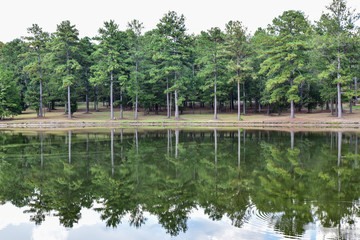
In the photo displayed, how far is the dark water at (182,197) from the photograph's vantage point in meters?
6.81

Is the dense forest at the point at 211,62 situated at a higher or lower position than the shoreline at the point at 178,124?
higher

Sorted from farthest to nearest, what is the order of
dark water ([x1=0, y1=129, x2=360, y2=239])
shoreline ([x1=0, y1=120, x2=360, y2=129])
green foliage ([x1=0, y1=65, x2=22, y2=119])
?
green foliage ([x1=0, y1=65, x2=22, y2=119]) < shoreline ([x1=0, y1=120, x2=360, y2=129]) < dark water ([x1=0, y1=129, x2=360, y2=239])

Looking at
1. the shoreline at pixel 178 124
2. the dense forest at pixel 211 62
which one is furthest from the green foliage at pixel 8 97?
the shoreline at pixel 178 124

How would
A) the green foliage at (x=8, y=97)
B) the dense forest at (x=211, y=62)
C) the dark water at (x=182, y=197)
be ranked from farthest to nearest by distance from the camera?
the green foliage at (x=8, y=97), the dense forest at (x=211, y=62), the dark water at (x=182, y=197)

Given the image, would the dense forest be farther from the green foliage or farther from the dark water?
the dark water

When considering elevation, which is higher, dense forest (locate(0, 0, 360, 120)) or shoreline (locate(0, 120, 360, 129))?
dense forest (locate(0, 0, 360, 120))

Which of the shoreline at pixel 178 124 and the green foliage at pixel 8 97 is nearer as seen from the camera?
the shoreline at pixel 178 124

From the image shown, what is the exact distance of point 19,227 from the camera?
7.29m

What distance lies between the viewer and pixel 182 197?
8969 millimetres

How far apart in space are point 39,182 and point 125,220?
5279mm

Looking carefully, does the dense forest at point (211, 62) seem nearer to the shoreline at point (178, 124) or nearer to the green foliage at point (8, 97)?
the green foliage at point (8, 97)

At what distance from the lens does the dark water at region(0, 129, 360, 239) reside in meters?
6.81

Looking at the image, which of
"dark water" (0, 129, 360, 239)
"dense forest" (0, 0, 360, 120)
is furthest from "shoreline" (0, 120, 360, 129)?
"dark water" (0, 129, 360, 239)

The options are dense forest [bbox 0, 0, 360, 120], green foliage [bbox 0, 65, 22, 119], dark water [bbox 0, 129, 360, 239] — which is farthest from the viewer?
green foliage [bbox 0, 65, 22, 119]
